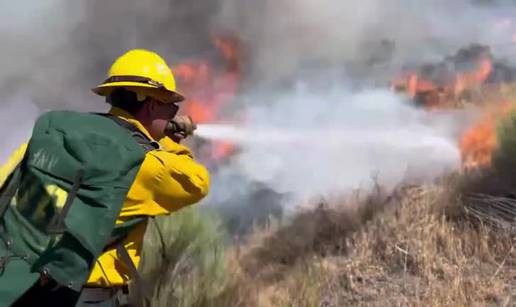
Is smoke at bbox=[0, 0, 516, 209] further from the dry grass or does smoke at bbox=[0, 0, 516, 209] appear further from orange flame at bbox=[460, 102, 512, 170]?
the dry grass

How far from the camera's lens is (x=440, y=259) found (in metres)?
5.14

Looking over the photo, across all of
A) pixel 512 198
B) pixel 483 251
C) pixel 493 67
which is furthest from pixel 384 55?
pixel 483 251

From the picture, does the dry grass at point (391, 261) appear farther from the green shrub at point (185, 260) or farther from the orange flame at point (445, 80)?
the orange flame at point (445, 80)

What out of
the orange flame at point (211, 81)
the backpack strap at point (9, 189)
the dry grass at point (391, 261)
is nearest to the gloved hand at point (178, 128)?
the backpack strap at point (9, 189)

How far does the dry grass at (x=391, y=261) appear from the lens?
4.73 metres

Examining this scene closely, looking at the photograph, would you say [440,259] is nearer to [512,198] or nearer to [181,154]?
[512,198]

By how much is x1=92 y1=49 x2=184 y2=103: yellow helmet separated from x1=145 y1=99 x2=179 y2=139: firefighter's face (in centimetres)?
2

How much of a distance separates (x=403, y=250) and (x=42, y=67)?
7723mm

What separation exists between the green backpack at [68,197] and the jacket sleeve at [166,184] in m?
0.06

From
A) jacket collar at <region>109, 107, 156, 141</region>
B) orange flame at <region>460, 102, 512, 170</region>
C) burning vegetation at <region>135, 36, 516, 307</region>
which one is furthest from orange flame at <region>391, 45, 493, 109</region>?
jacket collar at <region>109, 107, 156, 141</region>

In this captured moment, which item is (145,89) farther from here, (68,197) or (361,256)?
(361,256)

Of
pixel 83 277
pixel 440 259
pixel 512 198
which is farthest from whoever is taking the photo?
pixel 512 198

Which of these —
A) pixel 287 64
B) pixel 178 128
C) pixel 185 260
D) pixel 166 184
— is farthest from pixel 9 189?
pixel 287 64

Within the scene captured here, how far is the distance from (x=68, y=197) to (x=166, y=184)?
11.9 inches
